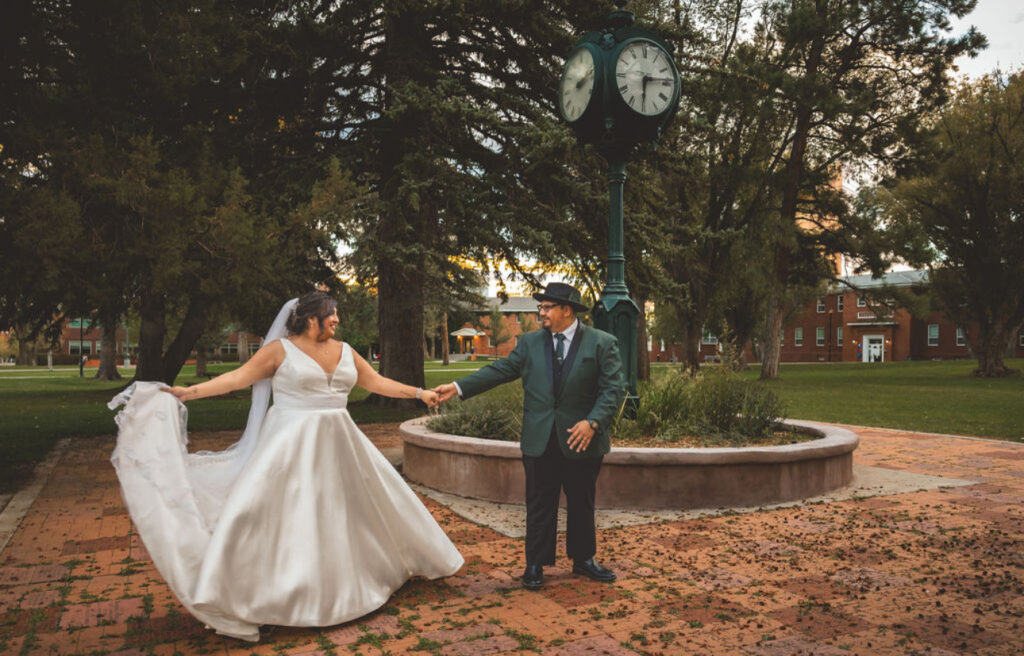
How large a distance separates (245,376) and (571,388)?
195cm

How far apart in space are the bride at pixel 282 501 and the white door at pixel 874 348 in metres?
69.0

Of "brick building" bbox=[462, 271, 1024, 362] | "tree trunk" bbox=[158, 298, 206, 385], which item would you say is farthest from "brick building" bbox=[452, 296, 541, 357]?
"tree trunk" bbox=[158, 298, 206, 385]

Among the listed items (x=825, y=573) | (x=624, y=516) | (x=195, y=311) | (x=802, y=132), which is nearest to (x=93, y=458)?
(x=195, y=311)

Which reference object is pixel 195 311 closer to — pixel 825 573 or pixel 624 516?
pixel 624 516

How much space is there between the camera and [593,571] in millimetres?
4953

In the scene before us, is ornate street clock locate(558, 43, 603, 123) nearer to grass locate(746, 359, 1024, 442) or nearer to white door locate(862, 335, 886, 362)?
grass locate(746, 359, 1024, 442)

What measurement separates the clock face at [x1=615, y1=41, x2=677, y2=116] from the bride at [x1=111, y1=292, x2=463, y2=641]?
4011 millimetres

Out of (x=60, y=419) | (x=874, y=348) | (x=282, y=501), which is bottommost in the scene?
(x=60, y=419)

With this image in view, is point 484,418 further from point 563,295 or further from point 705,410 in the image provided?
point 563,295

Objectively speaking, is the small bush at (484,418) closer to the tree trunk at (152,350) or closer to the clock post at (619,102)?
the clock post at (619,102)

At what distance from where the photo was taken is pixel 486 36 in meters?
14.9

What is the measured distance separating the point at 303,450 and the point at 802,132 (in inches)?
1160

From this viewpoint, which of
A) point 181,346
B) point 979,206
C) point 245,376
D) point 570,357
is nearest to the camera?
point 245,376

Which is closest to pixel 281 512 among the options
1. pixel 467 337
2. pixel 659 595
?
pixel 659 595
